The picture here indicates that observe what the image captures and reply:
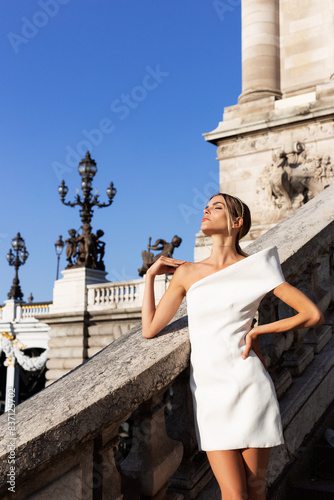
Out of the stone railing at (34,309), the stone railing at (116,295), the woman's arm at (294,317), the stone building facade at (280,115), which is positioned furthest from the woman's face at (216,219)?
the stone railing at (34,309)

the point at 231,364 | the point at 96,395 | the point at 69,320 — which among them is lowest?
the point at 69,320

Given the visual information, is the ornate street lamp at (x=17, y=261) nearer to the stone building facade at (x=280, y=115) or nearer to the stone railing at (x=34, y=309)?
the stone railing at (x=34, y=309)

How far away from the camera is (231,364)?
2328 mm

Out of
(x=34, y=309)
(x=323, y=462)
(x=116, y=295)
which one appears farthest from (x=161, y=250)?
(x=323, y=462)

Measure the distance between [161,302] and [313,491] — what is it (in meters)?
1.37

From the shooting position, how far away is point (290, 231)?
404cm

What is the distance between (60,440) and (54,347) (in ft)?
73.5

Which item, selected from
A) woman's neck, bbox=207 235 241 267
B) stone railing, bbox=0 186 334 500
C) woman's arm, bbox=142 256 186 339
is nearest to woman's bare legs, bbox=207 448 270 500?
stone railing, bbox=0 186 334 500

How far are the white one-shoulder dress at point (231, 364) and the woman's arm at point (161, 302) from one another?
139 millimetres

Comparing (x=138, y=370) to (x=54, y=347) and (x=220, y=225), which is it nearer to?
(x=220, y=225)

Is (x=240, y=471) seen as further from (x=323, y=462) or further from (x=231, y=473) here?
(x=323, y=462)

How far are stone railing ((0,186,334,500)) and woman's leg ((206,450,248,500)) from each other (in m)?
0.31

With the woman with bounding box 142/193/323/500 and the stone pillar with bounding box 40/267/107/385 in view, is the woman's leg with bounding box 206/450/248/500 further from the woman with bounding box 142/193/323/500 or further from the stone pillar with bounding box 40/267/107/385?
the stone pillar with bounding box 40/267/107/385

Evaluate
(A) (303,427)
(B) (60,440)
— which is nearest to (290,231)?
(A) (303,427)
